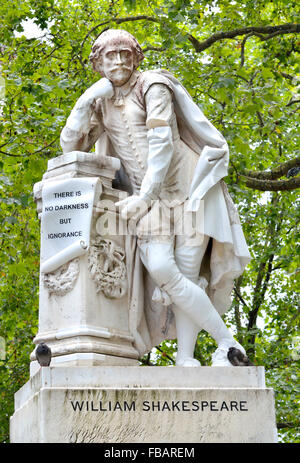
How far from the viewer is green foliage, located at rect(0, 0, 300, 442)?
12867 mm

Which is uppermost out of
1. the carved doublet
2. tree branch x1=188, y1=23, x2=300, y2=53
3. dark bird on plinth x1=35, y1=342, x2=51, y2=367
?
tree branch x1=188, y1=23, x2=300, y2=53

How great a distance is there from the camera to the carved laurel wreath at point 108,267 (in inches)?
277

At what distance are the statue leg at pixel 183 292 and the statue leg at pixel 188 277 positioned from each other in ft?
0.30

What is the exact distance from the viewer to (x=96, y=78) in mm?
13633

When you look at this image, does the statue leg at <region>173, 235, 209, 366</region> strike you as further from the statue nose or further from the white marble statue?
the statue nose

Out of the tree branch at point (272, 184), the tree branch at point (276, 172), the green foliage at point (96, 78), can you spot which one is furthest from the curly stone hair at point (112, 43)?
the tree branch at point (276, 172)

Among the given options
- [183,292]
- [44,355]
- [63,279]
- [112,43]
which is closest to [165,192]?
[183,292]

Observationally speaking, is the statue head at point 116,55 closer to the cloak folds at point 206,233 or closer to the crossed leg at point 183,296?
the cloak folds at point 206,233

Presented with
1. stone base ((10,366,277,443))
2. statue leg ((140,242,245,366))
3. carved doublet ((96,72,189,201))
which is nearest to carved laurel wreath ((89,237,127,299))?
statue leg ((140,242,245,366))

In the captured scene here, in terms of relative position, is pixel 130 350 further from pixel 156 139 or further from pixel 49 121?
pixel 49 121

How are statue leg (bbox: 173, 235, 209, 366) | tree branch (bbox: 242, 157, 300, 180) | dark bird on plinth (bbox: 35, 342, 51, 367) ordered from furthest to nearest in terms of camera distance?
tree branch (bbox: 242, 157, 300, 180), statue leg (bbox: 173, 235, 209, 366), dark bird on plinth (bbox: 35, 342, 51, 367)

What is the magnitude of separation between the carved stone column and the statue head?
0.71 m

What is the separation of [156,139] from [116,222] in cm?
74

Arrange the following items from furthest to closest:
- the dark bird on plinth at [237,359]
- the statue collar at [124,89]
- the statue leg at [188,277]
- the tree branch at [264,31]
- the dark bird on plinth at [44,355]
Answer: the tree branch at [264,31]
the statue collar at [124,89]
the statue leg at [188,277]
the dark bird on plinth at [237,359]
the dark bird on plinth at [44,355]
